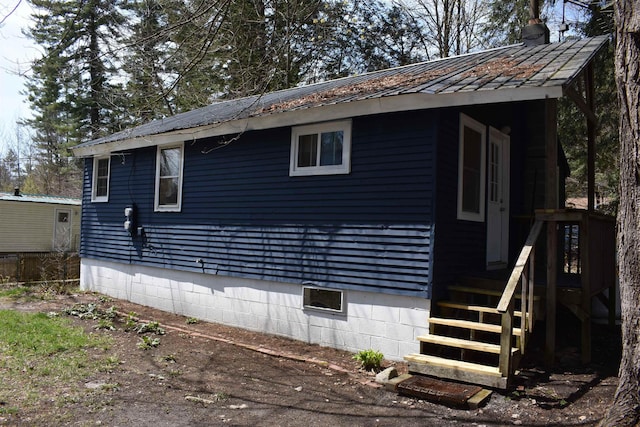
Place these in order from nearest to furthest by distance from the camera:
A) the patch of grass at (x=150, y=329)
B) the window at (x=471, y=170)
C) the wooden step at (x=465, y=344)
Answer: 1. the wooden step at (x=465, y=344)
2. the window at (x=471, y=170)
3. the patch of grass at (x=150, y=329)

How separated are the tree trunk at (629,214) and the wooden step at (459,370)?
1202 millimetres

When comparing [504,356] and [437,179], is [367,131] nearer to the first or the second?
[437,179]

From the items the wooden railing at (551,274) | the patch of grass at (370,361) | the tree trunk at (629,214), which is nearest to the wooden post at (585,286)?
the wooden railing at (551,274)

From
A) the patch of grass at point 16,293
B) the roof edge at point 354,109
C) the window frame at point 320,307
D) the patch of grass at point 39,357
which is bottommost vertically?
the patch of grass at point 16,293

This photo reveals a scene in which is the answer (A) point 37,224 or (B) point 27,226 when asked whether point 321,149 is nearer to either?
(B) point 27,226

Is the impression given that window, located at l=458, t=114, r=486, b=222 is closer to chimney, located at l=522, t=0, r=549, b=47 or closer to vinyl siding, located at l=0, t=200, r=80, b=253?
chimney, located at l=522, t=0, r=549, b=47

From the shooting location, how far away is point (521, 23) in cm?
1625

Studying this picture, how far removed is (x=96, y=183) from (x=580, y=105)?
10.2 metres

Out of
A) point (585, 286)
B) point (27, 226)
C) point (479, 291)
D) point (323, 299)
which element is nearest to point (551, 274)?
point (585, 286)

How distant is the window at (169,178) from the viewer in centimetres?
958

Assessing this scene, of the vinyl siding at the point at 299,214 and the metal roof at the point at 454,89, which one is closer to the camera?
the metal roof at the point at 454,89

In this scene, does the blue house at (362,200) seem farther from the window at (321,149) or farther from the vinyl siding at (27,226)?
the vinyl siding at (27,226)

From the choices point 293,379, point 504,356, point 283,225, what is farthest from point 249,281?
point 504,356

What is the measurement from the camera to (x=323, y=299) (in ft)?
23.5
